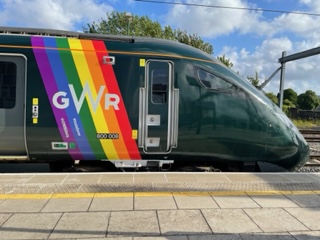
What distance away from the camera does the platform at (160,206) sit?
11.2 feet

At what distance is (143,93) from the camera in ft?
18.2

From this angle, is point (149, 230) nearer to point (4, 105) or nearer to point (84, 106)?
point (84, 106)

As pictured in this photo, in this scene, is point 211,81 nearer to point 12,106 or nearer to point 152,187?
point 152,187

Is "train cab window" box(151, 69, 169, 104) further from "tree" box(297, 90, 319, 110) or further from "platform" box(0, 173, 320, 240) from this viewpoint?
"tree" box(297, 90, 319, 110)

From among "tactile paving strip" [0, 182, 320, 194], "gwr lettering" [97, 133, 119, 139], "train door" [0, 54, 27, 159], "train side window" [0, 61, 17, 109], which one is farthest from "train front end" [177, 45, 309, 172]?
"train side window" [0, 61, 17, 109]

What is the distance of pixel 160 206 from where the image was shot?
4121mm

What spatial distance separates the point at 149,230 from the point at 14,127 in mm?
3281

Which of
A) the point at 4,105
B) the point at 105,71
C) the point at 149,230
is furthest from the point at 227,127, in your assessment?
the point at 4,105

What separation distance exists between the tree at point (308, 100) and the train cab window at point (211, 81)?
69187 millimetres

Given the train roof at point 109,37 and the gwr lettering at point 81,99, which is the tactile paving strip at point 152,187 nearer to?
the gwr lettering at point 81,99

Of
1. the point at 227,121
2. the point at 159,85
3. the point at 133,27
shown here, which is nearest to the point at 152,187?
the point at 159,85

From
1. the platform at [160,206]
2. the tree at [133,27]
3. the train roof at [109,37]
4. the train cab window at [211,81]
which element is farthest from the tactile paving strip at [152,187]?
the tree at [133,27]

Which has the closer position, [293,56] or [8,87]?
[8,87]

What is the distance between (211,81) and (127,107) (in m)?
1.69
